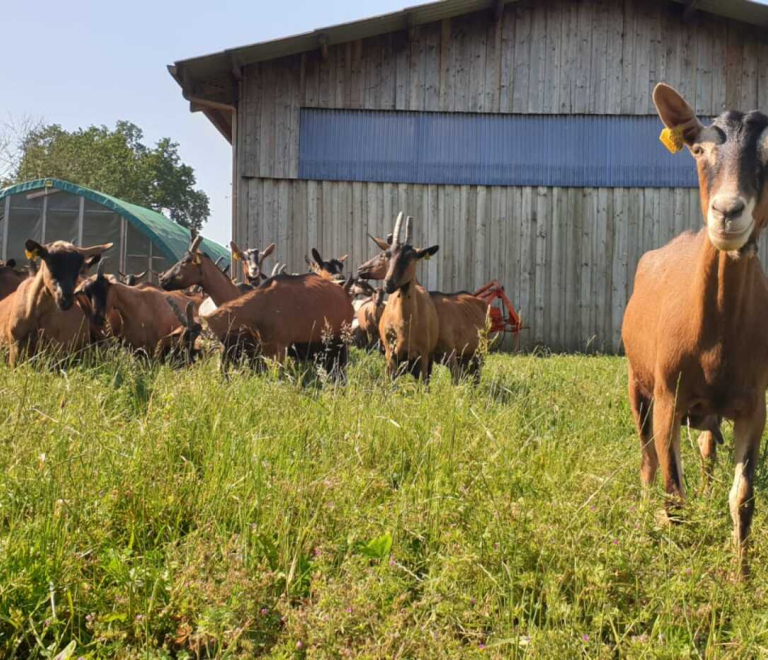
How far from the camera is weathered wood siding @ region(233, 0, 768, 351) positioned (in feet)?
51.8

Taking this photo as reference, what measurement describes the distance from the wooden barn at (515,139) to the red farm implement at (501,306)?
44 cm

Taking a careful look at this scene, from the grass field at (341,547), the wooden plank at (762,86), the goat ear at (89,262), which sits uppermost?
the wooden plank at (762,86)

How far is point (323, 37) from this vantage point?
49.0ft

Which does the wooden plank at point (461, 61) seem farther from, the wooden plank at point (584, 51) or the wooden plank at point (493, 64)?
the wooden plank at point (584, 51)

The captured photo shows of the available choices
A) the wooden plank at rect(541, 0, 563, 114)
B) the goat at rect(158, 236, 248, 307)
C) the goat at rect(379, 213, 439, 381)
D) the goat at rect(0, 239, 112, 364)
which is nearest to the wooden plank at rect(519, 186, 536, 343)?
the wooden plank at rect(541, 0, 563, 114)

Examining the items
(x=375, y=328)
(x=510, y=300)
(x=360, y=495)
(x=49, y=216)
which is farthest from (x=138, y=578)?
(x=49, y=216)

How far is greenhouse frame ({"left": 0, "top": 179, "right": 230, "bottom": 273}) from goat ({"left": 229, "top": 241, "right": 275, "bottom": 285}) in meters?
9.16

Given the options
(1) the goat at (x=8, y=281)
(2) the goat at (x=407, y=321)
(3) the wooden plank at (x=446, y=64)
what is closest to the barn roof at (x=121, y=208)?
(3) the wooden plank at (x=446, y=64)

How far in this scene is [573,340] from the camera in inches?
631

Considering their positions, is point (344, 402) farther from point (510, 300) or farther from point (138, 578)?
point (510, 300)

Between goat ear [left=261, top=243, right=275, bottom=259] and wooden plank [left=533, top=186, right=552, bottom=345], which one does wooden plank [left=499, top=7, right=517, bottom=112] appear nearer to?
wooden plank [left=533, top=186, right=552, bottom=345]

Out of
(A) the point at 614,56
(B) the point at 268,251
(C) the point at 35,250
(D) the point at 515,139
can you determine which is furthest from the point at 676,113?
(A) the point at 614,56

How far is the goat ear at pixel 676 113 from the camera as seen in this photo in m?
3.75

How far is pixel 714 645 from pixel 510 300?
13.9m
